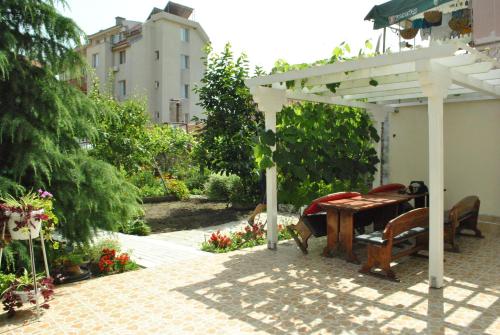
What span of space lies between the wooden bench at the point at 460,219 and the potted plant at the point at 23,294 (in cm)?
538

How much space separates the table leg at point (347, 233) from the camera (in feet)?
19.0

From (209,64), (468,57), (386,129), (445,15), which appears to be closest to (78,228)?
(468,57)

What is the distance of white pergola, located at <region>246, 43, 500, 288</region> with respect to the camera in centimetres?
457

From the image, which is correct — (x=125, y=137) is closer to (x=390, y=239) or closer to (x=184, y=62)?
(x=390, y=239)

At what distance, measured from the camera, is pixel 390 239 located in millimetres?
5047

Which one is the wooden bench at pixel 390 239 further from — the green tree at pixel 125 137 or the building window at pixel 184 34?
the building window at pixel 184 34

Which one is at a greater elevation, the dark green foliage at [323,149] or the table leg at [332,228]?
the dark green foliage at [323,149]

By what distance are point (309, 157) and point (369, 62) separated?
3.13 m

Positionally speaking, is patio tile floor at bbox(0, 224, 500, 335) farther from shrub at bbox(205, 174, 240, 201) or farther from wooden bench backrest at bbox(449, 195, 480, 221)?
shrub at bbox(205, 174, 240, 201)

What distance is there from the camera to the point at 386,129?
10.3m

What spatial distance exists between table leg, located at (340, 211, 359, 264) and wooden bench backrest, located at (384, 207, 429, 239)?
0.73 meters

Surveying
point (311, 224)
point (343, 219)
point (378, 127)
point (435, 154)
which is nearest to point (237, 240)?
point (311, 224)

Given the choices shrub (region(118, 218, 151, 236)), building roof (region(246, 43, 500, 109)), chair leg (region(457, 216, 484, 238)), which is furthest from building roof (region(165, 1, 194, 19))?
chair leg (region(457, 216, 484, 238))

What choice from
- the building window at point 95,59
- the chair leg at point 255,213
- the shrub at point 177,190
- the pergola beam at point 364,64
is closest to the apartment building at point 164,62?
the building window at point 95,59
